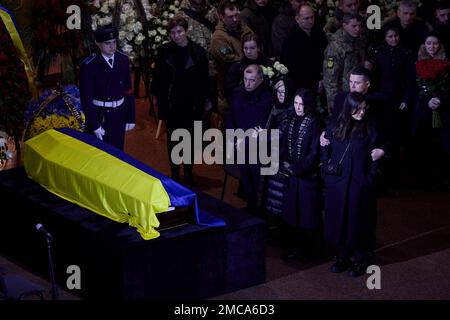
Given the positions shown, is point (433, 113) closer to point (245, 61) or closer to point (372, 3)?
point (245, 61)

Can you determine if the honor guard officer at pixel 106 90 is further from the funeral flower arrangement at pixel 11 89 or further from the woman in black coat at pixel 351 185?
the woman in black coat at pixel 351 185

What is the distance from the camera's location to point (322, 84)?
36.3 ft

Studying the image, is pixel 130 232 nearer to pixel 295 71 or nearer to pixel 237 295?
pixel 237 295

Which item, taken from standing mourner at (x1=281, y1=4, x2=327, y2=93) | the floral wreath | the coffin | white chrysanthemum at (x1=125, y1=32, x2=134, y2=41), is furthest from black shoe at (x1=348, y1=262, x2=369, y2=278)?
white chrysanthemum at (x1=125, y1=32, x2=134, y2=41)

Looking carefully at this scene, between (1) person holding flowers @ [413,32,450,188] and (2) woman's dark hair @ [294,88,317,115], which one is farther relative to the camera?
(1) person holding flowers @ [413,32,450,188]

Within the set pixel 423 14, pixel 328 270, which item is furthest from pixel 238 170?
pixel 423 14

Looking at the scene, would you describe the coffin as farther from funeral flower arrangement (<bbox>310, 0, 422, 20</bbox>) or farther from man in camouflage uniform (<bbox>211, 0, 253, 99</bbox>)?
funeral flower arrangement (<bbox>310, 0, 422, 20</bbox>)

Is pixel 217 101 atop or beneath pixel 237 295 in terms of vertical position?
atop

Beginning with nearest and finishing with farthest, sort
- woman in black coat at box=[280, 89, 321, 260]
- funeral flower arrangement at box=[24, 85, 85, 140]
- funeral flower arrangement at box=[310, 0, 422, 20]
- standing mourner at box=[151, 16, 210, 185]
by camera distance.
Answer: woman in black coat at box=[280, 89, 321, 260]
funeral flower arrangement at box=[24, 85, 85, 140]
standing mourner at box=[151, 16, 210, 185]
funeral flower arrangement at box=[310, 0, 422, 20]

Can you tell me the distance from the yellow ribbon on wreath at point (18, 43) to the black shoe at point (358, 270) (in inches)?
138

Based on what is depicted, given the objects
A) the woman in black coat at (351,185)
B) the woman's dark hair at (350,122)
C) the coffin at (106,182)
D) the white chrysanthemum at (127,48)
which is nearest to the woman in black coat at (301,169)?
the woman in black coat at (351,185)

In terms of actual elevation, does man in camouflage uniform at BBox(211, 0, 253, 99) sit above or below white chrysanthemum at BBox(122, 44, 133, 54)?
above

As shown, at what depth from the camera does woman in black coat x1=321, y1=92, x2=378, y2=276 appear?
8430 millimetres
